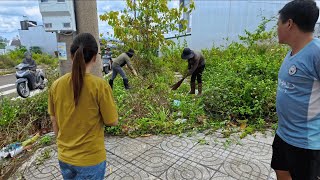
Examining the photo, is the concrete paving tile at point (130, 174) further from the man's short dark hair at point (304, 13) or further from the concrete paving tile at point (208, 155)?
the man's short dark hair at point (304, 13)

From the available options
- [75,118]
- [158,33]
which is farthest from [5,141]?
[158,33]

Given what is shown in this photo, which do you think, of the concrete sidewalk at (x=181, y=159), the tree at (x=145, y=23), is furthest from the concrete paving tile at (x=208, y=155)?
the tree at (x=145, y=23)

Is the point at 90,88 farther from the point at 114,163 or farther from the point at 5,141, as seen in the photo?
the point at 5,141

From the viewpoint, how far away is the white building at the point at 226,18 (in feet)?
43.0

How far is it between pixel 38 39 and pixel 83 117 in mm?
34302

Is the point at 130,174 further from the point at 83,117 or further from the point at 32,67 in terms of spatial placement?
the point at 32,67

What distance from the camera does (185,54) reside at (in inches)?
212

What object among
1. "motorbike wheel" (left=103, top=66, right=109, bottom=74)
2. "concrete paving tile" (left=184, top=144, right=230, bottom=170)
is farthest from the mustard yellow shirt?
"motorbike wheel" (left=103, top=66, right=109, bottom=74)

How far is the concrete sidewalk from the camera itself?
8.46 ft

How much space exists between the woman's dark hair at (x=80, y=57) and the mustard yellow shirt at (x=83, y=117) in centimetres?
4

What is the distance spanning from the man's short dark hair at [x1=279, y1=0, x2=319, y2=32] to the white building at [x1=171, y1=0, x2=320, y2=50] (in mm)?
11984

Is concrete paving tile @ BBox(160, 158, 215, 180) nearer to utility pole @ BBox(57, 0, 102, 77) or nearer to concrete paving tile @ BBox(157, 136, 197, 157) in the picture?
concrete paving tile @ BBox(157, 136, 197, 157)

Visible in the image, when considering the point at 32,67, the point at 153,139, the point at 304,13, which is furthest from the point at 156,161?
the point at 32,67

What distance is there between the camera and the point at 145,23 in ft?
24.9
